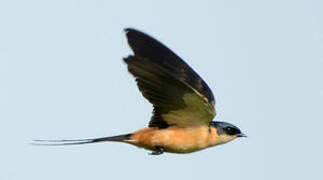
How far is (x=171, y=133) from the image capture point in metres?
7.59

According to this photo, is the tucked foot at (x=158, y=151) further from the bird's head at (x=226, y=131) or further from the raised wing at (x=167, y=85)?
the bird's head at (x=226, y=131)

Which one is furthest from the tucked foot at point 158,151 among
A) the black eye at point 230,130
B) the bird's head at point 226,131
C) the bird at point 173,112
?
the black eye at point 230,130

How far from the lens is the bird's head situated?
7777mm

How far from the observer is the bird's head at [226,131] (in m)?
7.78

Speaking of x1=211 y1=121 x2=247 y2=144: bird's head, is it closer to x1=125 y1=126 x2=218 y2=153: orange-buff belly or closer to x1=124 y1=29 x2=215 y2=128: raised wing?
x1=125 y1=126 x2=218 y2=153: orange-buff belly

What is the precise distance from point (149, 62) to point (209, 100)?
3.36ft

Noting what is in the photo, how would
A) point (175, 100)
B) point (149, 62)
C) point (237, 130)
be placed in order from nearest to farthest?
point (149, 62) → point (175, 100) → point (237, 130)

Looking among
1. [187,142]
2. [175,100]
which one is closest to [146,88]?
[175,100]

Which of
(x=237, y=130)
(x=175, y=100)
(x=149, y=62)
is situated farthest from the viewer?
(x=237, y=130)

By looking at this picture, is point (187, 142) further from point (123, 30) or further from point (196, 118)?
point (123, 30)

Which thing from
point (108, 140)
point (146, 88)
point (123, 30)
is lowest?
point (108, 140)

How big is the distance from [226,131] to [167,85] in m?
1.18

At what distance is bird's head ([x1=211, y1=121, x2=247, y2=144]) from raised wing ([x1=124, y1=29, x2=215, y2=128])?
0.91 ft

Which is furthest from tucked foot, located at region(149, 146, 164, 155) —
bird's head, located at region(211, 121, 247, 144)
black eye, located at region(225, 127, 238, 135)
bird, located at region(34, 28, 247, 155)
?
black eye, located at region(225, 127, 238, 135)
